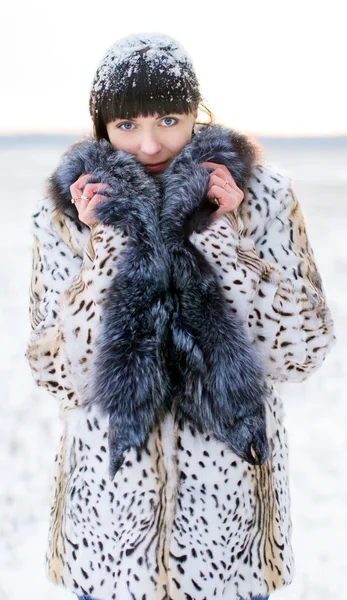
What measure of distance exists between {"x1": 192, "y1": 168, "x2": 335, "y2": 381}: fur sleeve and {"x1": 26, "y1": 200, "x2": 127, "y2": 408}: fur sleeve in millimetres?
194

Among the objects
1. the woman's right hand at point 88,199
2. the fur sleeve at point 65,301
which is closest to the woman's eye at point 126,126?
the woman's right hand at point 88,199

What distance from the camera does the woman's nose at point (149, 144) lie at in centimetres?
129

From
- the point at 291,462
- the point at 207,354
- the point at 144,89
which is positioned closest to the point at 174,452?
the point at 207,354

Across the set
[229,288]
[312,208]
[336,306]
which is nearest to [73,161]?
[229,288]

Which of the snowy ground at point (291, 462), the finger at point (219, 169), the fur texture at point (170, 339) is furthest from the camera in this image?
the snowy ground at point (291, 462)

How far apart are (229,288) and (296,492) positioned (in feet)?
6.00

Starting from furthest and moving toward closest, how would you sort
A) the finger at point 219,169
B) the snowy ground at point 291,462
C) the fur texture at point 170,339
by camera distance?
the snowy ground at point 291,462 < the finger at point 219,169 < the fur texture at point 170,339

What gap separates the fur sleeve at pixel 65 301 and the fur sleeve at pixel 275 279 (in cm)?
19

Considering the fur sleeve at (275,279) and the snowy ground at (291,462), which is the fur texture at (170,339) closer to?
the fur sleeve at (275,279)

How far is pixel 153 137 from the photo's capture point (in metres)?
1.29

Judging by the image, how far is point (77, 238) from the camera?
4.39ft

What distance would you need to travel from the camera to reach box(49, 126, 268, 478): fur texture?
1141 millimetres

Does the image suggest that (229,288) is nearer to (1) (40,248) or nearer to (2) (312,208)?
(1) (40,248)

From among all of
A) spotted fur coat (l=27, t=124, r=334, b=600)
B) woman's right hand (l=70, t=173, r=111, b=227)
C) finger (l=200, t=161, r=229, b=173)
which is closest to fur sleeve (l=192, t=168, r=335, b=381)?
spotted fur coat (l=27, t=124, r=334, b=600)
